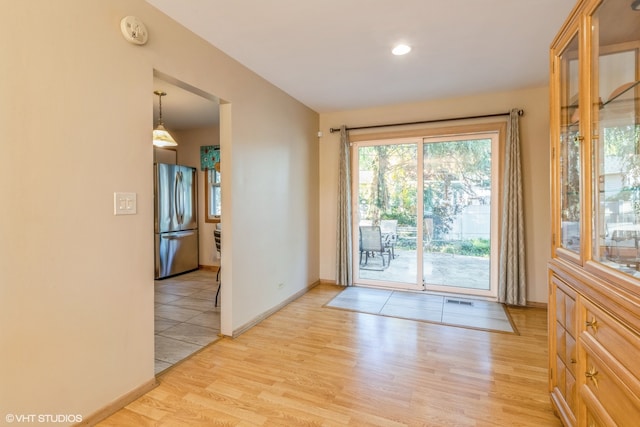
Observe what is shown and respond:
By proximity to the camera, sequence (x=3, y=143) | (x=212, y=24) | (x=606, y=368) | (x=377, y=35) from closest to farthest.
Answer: (x=606, y=368), (x=3, y=143), (x=212, y=24), (x=377, y=35)

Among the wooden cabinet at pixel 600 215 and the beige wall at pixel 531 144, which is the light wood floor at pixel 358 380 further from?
the beige wall at pixel 531 144

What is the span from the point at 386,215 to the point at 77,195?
11.7ft

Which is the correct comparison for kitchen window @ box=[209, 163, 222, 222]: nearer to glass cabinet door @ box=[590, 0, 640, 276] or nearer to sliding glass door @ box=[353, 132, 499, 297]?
sliding glass door @ box=[353, 132, 499, 297]

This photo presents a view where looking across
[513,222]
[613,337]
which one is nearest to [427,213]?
[513,222]

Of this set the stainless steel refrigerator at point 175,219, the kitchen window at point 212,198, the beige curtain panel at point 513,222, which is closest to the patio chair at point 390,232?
the beige curtain panel at point 513,222

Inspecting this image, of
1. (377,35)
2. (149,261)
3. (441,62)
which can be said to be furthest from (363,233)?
(149,261)

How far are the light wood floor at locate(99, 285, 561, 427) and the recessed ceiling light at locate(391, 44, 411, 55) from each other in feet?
8.43

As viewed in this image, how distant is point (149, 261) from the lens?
2068 millimetres

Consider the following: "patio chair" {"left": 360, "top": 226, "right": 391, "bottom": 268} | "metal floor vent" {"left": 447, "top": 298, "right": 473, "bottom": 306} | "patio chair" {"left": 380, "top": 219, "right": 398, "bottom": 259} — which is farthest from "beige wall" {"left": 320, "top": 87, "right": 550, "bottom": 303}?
"patio chair" {"left": 360, "top": 226, "right": 391, "bottom": 268}

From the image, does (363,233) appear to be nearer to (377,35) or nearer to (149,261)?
(377,35)

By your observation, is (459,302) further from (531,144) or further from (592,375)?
(592,375)

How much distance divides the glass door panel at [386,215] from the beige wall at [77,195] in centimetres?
263

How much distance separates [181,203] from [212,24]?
3.72 meters

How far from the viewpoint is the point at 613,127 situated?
4.61ft
